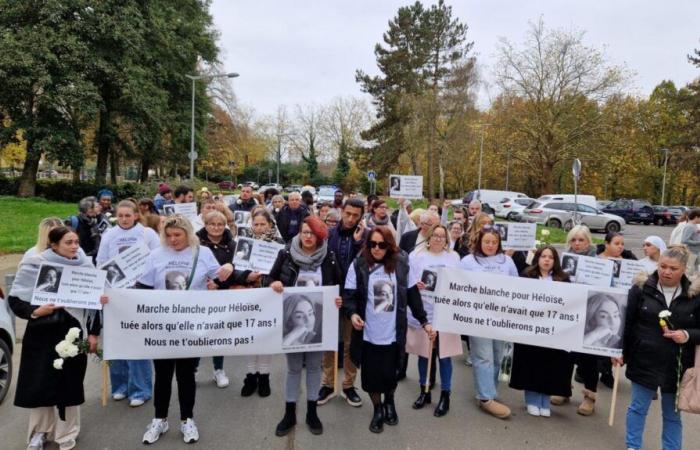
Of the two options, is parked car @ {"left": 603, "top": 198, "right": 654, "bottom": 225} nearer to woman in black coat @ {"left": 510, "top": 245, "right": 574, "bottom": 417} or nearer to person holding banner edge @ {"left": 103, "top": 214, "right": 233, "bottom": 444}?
woman in black coat @ {"left": 510, "top": 245, "right": 574, "bottom": 417}

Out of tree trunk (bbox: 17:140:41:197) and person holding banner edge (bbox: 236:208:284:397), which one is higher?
tree trunk (bbox: 17:140:41:197)

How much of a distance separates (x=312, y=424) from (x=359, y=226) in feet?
7.08

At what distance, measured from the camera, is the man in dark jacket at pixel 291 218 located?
825 cm

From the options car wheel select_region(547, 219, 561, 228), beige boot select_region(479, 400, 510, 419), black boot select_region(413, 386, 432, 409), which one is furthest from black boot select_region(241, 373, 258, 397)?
car wheel select_region(547, 219, 561, 228)

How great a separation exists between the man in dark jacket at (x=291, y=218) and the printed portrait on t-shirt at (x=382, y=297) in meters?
4.37

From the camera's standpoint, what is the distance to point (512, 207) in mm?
30406

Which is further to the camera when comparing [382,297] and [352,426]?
[352,426]

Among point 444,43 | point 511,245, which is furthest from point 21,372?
point 444,43

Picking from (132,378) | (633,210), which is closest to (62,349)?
(132,378)

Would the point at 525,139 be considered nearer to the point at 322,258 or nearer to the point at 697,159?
the point at 697,159

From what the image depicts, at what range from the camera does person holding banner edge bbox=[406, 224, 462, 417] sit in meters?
4.46

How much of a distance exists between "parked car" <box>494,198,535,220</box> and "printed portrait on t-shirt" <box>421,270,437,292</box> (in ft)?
86.5

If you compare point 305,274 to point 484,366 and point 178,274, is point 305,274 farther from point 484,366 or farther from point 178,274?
point 484,366

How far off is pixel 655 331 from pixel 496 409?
1.57 meters
